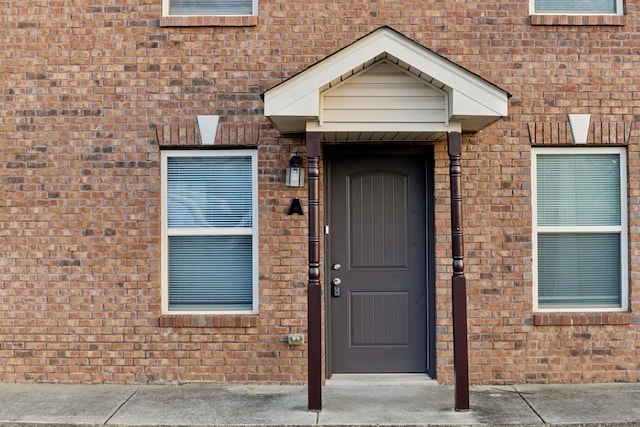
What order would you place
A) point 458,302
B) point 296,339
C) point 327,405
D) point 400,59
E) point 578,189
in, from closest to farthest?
point 400,59 → point 458,302 → point 327,405 → point 296,339 → point 578,189

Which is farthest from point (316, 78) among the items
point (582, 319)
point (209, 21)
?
point (582, 319)

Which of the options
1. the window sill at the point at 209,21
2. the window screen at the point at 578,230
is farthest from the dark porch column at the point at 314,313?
the window screen at the point at 578,230

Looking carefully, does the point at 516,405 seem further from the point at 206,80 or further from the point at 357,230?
the point at 206,80

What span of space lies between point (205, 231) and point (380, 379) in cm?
240

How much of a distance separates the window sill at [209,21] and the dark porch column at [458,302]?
255 centimetres

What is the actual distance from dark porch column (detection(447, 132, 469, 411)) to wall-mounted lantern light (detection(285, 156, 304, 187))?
167cm

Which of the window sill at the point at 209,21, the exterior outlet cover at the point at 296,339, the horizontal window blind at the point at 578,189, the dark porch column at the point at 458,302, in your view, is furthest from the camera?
the horizontal window blind at the point at 578,189

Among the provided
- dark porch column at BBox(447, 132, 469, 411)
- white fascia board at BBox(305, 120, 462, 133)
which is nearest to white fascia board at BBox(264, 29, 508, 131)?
white fascia board at BBox(305, 120, 462, 133)

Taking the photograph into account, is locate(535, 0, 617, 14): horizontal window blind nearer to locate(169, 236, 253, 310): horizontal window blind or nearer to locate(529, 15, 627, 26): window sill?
locate(529, 15, 627, 26): window sill

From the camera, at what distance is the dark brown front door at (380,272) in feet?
23.5

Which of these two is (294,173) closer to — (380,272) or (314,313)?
(380,272)

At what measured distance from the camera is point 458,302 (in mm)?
5957

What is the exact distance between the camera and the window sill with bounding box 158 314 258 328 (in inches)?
273

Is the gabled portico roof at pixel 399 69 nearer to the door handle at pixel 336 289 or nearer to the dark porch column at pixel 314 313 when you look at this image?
the dark porch column at pixel 314 313
